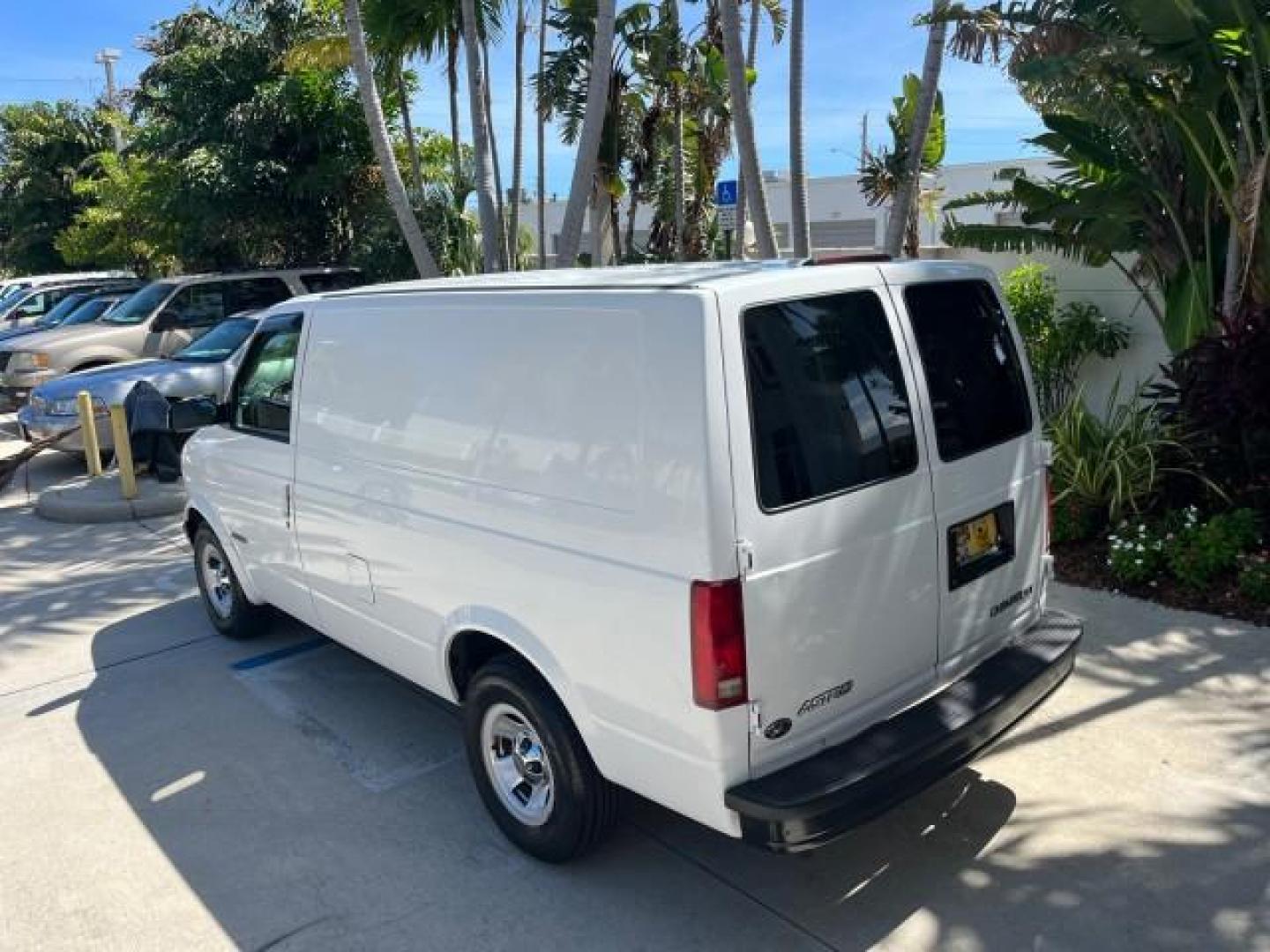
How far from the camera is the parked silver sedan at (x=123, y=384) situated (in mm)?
10211

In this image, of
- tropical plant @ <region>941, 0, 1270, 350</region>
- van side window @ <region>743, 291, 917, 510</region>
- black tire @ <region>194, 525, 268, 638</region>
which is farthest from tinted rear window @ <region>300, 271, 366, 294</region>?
van side window @ <region>743, 291, 917, 510</region>

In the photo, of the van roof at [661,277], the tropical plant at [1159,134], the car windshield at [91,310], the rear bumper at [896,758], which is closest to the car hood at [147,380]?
the car windshield at [91,310]

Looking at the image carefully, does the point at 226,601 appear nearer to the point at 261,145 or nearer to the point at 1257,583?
the point at 1257,583

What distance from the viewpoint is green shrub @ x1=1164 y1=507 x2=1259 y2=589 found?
18.0 ft

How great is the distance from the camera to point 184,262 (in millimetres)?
20531

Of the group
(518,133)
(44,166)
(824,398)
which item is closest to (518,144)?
(518,133)

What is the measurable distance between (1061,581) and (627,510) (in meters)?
4.07

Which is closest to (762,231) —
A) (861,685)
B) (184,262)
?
(861,685)

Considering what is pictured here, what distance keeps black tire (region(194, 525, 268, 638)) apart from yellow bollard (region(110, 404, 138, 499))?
11.4 ft

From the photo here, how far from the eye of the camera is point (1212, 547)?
18.1ft

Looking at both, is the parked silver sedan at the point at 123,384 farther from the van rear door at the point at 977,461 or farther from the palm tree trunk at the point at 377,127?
the van rear door at the point at 977,461

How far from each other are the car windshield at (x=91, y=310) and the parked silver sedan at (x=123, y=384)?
17.2ft

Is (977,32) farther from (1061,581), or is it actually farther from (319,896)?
(319,896)

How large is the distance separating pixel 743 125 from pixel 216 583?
5.30m
